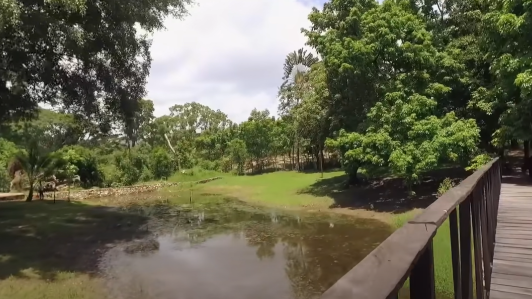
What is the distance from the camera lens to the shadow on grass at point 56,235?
428 inches

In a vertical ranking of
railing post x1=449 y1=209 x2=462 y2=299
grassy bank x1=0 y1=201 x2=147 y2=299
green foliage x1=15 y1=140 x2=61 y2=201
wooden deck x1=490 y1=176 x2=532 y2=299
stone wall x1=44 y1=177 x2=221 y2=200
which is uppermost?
green foliage x1=15 y1=140 x2=61 y2=201

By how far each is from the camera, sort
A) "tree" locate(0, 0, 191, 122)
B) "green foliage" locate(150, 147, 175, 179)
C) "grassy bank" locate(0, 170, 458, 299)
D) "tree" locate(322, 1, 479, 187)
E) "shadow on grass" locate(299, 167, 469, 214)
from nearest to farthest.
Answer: "grassy bank" locate(0, 170, 458, 299), "tree" locate(0, 0, 191, 122), "tree" locate(322, 1, 479, 187), "shadow on grass" locate(299, 167, 469, 214), "green foliage" locate(150, 147, 175, 179)

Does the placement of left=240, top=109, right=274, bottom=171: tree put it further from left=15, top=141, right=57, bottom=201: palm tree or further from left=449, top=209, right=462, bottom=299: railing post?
left=449, top=209, right=462, bottom=299: railing post

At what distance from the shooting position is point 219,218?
2042cm

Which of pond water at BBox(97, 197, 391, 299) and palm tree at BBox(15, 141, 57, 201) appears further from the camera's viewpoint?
palm tree at BBox(15, 141, 57, 201)

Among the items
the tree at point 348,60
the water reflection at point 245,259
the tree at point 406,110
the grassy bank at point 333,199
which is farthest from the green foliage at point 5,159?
the tree at point 406,110

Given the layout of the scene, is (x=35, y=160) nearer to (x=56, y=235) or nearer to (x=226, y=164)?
(x=56, y=235)

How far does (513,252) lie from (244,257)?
356 inches

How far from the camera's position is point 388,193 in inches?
838

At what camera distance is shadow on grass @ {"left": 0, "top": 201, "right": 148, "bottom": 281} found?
10.9 meters

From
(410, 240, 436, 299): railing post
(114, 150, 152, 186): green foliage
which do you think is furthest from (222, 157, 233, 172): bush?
(410, 240, 436, 299): railing post

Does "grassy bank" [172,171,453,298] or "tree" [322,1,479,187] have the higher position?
"tree" [322,1,479,187]

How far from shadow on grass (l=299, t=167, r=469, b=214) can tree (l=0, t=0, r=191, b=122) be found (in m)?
12.3

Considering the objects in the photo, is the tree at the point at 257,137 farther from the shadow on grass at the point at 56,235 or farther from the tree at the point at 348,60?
the shadow on grass at the point at 56,235
